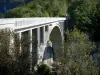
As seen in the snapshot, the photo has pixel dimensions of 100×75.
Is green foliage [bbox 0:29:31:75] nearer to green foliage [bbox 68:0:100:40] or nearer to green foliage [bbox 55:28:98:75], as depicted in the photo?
green foliage [bbox 55:28:98:75]

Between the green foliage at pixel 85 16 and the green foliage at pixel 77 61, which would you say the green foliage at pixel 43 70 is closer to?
the green foliage at pixel 77 61

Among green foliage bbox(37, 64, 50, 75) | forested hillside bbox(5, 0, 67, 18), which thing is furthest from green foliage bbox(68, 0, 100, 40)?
green foliage bbox(37, 64, 50, 75)

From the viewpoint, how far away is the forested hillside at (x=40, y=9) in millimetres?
44772

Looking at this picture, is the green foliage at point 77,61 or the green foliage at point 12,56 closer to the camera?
the green foliage at point 12,56

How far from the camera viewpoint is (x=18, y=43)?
14.7 meters

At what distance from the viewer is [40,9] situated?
160 feet

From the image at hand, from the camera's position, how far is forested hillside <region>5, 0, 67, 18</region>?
4477 centimetres

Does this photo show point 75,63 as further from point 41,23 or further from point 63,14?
point 63,14

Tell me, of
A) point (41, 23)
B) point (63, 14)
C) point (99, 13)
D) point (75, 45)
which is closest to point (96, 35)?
point (99, 13)

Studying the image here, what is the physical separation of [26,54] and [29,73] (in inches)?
48.5

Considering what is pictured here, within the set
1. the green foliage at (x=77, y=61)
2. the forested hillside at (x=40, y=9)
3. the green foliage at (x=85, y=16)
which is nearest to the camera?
the green foliage at (x=77, y=61)

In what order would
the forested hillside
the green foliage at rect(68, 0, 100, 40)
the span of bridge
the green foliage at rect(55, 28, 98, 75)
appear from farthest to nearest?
the forested hillside → the green foliage at rect(68, 0, 100, 40) → the span of bridge → the green foliage at rect(55, 28, 98, 75)

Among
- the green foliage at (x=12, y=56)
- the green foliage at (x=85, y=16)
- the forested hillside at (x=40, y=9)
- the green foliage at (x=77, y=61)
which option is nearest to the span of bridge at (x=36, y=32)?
the green foliage at (x=12, y=56)

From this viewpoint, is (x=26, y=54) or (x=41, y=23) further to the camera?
(x=41, y=23)
